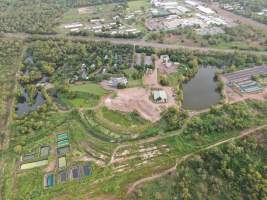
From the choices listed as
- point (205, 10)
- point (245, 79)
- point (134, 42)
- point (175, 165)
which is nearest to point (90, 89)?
point (134, 42)

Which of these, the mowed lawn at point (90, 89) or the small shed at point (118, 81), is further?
the small shed at point (118, 81)

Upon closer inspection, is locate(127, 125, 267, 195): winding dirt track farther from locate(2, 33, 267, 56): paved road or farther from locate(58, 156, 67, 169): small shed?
locate(2, 33, 267, 56): paved road

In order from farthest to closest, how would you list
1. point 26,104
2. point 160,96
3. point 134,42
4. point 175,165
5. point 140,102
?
1. point 134,42
2. point 26,104
3. point 160,96
4. point 140,102
5. point 175,165

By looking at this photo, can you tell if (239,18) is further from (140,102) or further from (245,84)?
(140,102)

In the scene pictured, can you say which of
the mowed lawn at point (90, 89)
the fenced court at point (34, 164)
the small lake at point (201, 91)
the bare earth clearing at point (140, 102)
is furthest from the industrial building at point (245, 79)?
the fenced court at point (34, 164)

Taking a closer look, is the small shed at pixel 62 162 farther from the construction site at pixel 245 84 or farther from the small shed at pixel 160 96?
the construction site at pixel 245 84

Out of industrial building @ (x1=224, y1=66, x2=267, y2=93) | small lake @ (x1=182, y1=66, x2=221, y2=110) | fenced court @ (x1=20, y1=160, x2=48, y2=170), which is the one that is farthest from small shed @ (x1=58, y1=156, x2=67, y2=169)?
industrial building @ (x1=224, y1=66, x2=267, y2=93)
